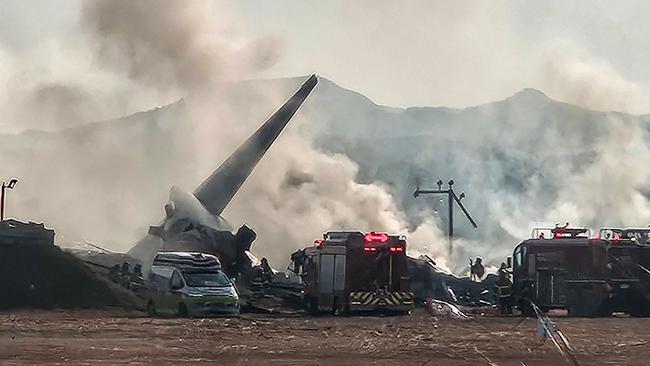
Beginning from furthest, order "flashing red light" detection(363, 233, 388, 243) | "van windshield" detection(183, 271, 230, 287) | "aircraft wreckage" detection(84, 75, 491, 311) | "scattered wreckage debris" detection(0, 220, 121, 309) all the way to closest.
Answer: "aircraft wreckage" detection(84, 75, 491, 311) < "scattered wreckage debris" detection(0, 220, 121, 309) < "flashing red light" detection(363, 233, 388, 243) < "van windshield" detection(183, 271, 230, 287)

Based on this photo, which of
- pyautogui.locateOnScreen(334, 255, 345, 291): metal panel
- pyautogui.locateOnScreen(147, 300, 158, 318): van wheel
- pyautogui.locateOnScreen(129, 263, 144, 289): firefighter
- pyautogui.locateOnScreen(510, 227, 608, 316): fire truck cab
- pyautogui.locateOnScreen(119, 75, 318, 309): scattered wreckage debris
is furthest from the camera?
pyautogui.locateOnScreen(119, 75, 318, 309): scattered wreckage debris

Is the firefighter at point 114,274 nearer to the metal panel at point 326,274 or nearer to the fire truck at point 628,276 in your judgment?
the metal panel at point 326,274

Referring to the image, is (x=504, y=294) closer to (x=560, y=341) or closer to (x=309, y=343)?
(x=560, y=341)

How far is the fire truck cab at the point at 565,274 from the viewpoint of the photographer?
131 feet

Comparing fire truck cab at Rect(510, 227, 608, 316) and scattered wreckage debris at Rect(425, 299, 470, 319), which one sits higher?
fire truck cab at Rect(510, 227, 608, 316)

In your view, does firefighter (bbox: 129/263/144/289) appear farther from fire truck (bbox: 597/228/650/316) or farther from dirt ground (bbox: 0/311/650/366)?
fire truck (bbox: 597/228/650/316)

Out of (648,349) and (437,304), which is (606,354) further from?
(437,304)

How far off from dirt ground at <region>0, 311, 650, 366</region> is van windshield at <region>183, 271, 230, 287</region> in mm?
3914

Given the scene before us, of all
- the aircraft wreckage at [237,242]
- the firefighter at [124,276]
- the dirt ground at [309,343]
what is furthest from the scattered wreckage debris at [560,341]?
the firefighter at [124,276]

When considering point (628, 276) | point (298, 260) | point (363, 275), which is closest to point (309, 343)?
point (363, 275)

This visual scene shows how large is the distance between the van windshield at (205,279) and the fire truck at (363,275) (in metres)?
5.20

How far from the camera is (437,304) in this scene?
149 feet

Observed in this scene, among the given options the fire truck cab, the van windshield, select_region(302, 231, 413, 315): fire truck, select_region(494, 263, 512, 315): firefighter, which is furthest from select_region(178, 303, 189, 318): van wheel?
select_region(494, 263, 512, 315): firefighter

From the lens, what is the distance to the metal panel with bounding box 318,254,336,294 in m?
41.3
